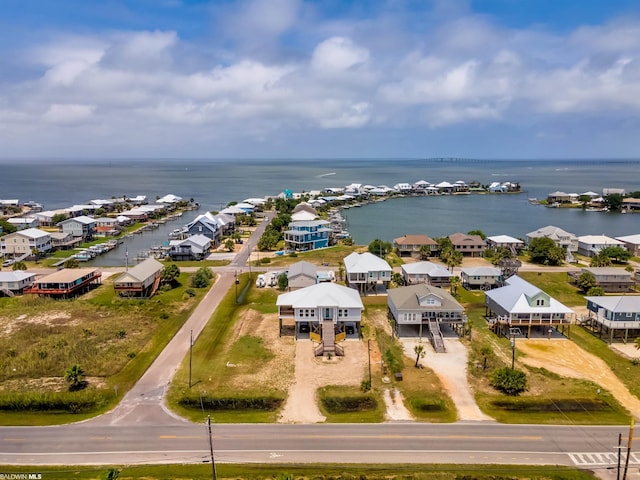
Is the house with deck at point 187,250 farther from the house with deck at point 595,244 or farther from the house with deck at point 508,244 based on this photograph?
the house with deck at point 595,244

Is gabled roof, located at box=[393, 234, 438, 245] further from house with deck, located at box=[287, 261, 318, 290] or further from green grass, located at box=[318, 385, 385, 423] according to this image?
green grass, located at box=[318, 385, 385, 423]

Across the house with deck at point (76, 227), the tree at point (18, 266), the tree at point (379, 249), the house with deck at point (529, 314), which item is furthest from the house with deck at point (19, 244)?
the house with deck at point (529, 314)

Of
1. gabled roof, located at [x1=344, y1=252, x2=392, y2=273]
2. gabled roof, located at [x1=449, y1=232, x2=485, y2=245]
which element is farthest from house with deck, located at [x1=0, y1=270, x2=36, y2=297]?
gabled roof, located at [x1=449, y1=232, x2=485, y2=245]

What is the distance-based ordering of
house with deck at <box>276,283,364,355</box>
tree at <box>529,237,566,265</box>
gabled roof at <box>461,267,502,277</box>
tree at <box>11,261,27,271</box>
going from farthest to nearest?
tree at <box>529,237,566,265</box>
tree at <box>11,261,27,271</box>
gabled roof at <box>461,267,502,277</box>
house with deck at <box>276,283,364,355</box>

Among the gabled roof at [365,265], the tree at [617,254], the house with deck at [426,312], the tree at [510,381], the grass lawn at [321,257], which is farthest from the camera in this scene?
the grass lawn at [321,257]

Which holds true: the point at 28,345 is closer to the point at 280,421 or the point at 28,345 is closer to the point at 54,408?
the point at 54,408

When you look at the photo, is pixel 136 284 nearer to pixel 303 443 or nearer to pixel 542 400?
pixel 303 443

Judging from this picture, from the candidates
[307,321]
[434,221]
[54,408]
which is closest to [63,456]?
[54,408]
